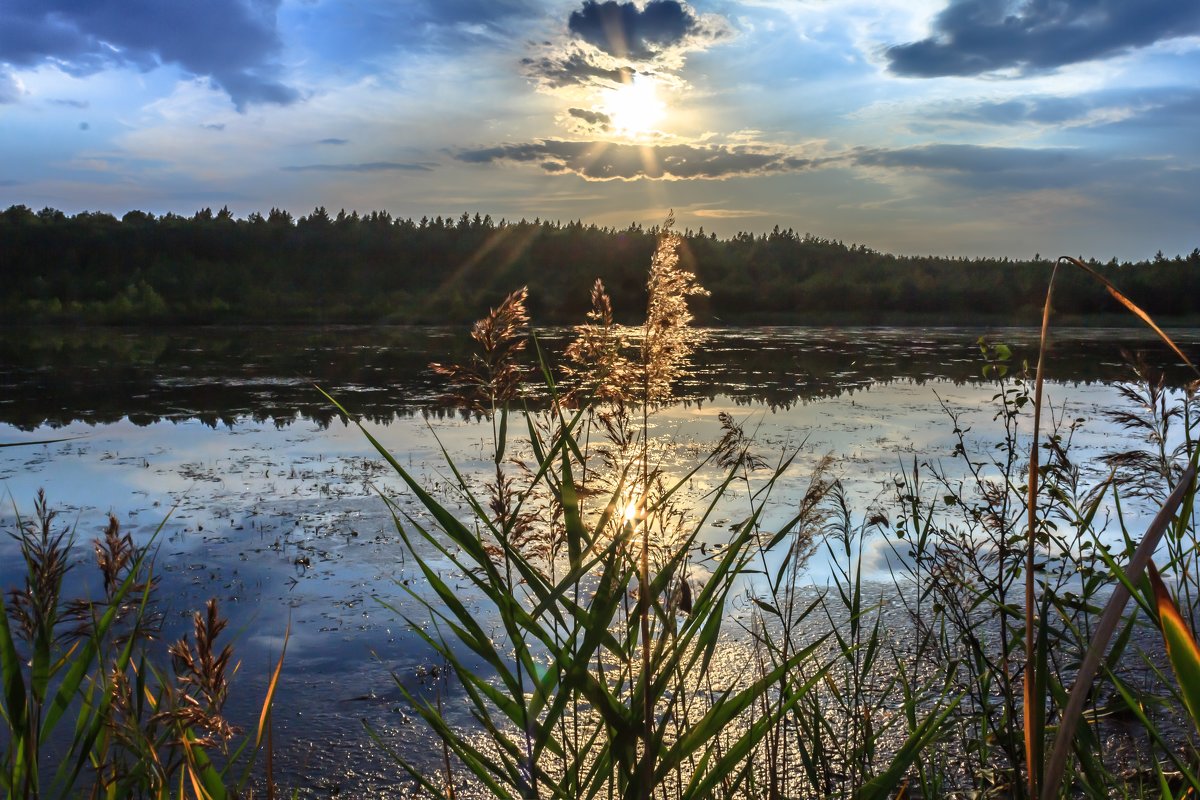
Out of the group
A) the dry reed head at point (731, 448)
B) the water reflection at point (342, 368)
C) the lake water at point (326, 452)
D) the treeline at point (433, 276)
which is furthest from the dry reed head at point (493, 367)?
the treeline at point (433, 276)

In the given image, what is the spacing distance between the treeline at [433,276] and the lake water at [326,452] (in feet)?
62.9

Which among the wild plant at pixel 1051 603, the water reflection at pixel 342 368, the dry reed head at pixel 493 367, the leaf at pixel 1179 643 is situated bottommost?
the water reflection at pixel 342 368

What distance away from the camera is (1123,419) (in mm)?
2404

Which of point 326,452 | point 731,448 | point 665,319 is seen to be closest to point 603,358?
point 665,319

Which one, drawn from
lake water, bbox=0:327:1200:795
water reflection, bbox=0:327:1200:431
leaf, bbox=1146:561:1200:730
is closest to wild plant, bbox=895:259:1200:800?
leaf, bbox=1146:561:1200:730

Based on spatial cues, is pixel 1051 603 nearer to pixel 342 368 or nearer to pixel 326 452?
pixel 326 452

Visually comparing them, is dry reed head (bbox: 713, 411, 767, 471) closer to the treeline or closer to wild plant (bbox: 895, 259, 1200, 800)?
wild plant (bbox: 895, 259, 1200, 800)

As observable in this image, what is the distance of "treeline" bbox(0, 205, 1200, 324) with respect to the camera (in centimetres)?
4362

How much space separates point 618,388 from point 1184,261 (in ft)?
194

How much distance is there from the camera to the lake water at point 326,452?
4.99m

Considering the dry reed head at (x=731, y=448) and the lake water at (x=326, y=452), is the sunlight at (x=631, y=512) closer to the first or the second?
the dry reed head at (x=731, y=448)

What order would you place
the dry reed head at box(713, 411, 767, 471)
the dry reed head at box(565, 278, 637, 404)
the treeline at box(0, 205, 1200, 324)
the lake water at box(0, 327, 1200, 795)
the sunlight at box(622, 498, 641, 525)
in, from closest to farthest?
1. the sunlight at box(622, 498, 641, 525)
2. the dry reed head at box(565, 278, 637, 404)
3. the dry reed head at box(713, 411, 767, 471)
4. the lake water at box(0, 327, 1200, 795)
5. the treeline at box(0, 205, 1200, 324)

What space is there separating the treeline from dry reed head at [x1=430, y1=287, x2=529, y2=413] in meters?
39.5

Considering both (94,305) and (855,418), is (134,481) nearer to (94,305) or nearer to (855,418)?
(855,418)
